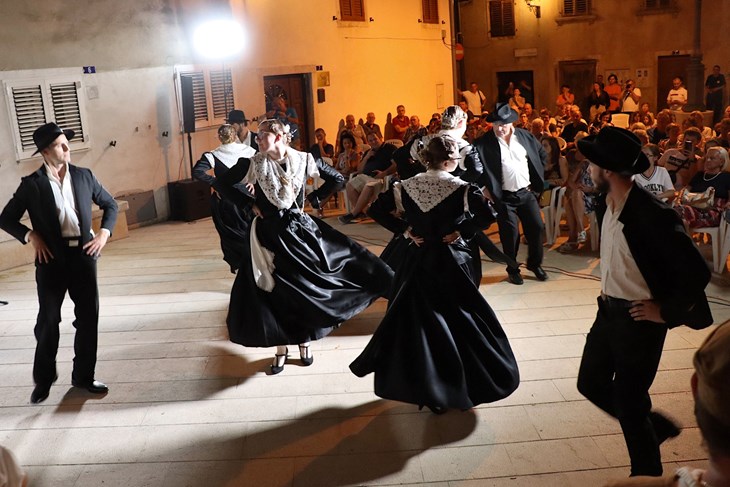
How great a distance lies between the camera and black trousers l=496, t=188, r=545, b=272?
6891mm

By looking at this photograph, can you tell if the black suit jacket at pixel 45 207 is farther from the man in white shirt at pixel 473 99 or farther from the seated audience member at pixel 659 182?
the man in white shirt at pixel 473 99

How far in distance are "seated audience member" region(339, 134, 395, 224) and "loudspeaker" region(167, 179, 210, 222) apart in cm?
223

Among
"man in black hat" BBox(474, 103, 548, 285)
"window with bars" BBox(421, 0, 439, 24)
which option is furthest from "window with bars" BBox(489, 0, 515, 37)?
"man in black hat" BBox(474, 103, 548, 285)

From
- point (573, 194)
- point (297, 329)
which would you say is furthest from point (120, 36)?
point (297, 329)

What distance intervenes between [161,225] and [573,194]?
5.52 metres

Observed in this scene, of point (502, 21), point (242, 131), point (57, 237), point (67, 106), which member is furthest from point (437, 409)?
point (502, 21)

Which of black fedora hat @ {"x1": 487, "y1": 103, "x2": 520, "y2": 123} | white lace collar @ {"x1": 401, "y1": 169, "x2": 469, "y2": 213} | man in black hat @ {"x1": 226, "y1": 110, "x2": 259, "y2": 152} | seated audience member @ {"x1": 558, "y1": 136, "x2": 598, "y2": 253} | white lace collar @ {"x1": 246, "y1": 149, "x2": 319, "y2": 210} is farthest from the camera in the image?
man in black hat @ {"x1": 226, "y1": 110, "x2": 259, "y2": 152}

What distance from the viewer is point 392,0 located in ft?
55.1

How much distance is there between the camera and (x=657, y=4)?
1853 centimetres

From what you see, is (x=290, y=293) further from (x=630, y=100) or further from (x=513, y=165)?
(x=630, y=100)

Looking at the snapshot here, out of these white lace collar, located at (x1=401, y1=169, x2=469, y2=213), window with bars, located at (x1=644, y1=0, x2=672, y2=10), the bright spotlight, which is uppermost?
window with bars, located at (x1=644, y1=0, x2=672, y2=10)

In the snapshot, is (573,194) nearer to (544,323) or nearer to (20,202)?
(544,323)

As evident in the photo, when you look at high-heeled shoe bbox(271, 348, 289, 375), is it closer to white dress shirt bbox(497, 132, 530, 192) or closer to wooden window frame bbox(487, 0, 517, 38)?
white dress shirt bbox(497, 132, 530, 192)

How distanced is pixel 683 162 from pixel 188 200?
20.8 ft
